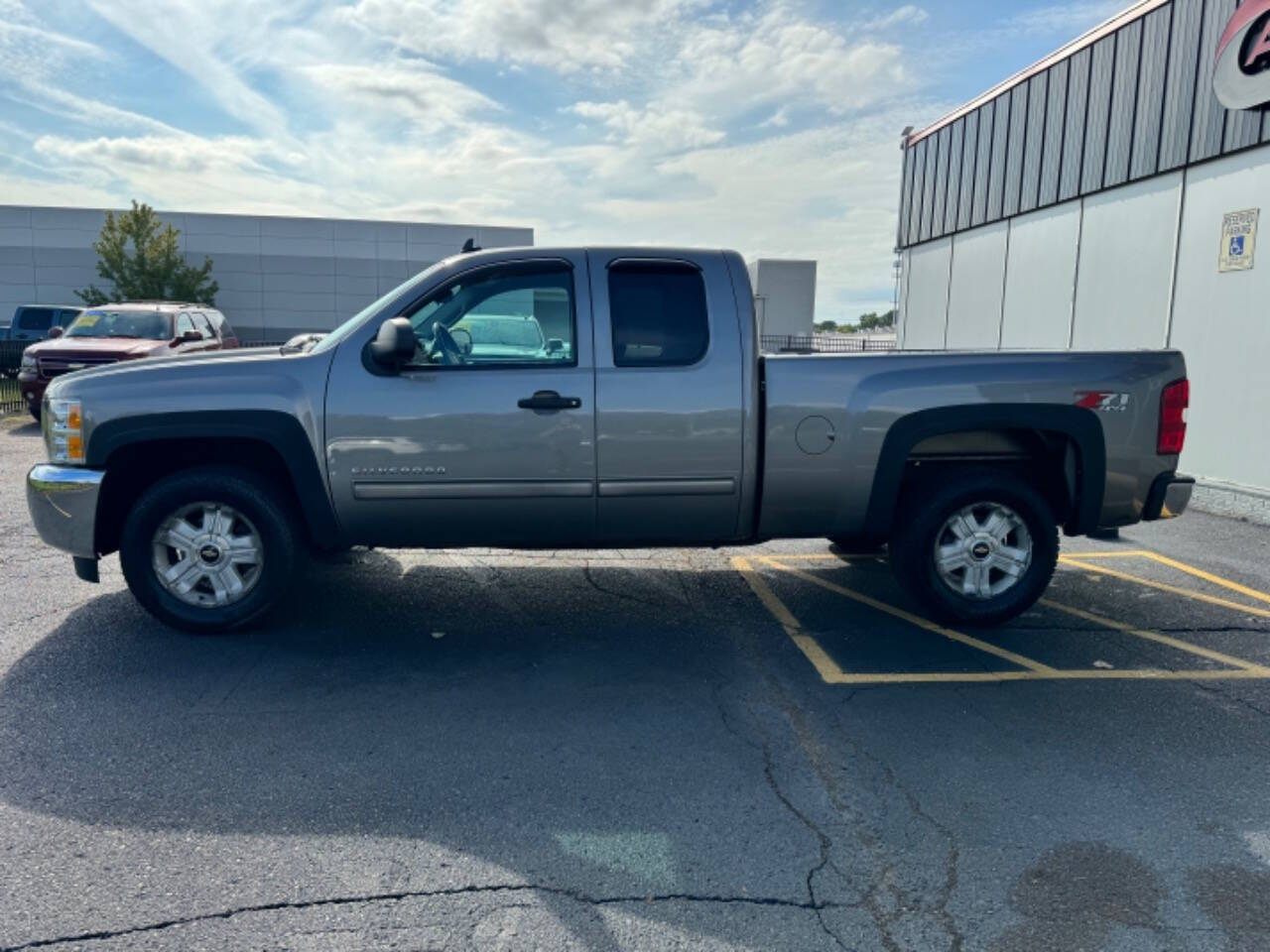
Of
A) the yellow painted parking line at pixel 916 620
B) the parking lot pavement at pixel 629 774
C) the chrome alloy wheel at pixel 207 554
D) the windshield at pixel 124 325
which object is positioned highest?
the windshield at pixel 124 325

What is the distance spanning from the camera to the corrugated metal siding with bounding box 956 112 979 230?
1477 cm

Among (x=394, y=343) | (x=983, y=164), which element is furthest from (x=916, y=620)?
(x=983, y=164)

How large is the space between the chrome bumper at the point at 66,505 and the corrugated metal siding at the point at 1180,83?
10.7 m

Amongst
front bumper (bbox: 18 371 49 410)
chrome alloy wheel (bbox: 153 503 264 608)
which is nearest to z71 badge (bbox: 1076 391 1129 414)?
chrome alloy wheel (bbox: 153 503 264 608)

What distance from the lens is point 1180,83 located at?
9.91 m

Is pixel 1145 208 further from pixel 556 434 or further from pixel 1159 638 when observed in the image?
pixel 556 434

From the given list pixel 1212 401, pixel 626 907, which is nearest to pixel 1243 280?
pixel 1212 401

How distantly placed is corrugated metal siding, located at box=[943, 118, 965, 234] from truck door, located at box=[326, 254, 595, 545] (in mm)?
12544

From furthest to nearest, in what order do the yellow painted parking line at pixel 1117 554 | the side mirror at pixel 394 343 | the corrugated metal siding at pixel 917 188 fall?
the corrugated metal siding at pixel 917 188 < the yellow painted parking line at pixel 1117 554 < the side mirror at pixel 394 343

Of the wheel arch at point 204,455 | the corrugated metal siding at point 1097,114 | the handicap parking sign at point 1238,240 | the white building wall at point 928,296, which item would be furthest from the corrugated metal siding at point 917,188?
the wheel arch at point 204,455

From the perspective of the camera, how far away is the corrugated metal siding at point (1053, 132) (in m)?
12.3

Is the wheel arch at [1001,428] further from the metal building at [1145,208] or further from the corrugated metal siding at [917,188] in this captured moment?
the corrugated metal siding at [917,188]

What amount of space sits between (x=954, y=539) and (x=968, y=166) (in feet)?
38.7

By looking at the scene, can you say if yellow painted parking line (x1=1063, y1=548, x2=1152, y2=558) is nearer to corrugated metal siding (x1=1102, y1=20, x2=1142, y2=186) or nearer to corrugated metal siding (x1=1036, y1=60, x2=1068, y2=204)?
corrugated metal siding (x1=1102, y1=20, x2=1142, y2=186)
